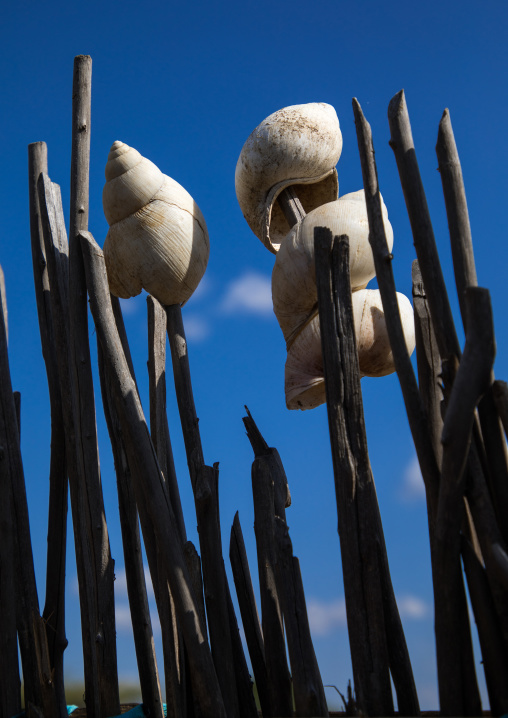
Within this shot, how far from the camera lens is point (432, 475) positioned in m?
2.69

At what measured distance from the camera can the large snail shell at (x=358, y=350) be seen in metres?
3.47

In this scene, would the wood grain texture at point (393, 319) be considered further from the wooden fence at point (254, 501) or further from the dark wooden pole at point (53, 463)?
the dark wooden pole at point (53, 463)

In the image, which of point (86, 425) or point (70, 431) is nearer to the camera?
point (86, 425)

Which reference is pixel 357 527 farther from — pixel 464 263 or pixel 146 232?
pixel 146 232

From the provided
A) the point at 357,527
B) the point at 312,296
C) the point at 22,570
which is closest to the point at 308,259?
the point at 312,296

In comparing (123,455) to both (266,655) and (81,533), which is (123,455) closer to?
(81,533)

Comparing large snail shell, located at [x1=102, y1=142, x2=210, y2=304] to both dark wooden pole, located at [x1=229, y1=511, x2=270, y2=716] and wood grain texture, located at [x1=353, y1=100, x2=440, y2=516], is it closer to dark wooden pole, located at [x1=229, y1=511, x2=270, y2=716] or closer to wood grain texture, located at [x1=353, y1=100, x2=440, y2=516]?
wood grain texture, located at [x1=353, y1=100, x2=440, y2=516]

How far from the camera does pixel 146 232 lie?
3643mm

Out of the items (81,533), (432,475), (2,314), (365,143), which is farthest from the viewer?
(2,314)

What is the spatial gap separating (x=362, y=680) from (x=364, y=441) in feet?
2.65

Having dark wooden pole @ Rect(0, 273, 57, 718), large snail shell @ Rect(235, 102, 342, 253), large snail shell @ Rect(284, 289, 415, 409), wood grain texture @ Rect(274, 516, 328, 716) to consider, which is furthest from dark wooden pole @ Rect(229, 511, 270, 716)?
large snail shell @ Rect(235, 102, 342, 253)

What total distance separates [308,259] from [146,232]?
2.57 feet

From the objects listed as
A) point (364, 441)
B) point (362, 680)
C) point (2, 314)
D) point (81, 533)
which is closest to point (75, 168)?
point (2, 314)

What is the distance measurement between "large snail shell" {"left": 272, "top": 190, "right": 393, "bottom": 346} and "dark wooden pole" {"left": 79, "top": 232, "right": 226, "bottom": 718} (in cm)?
79
